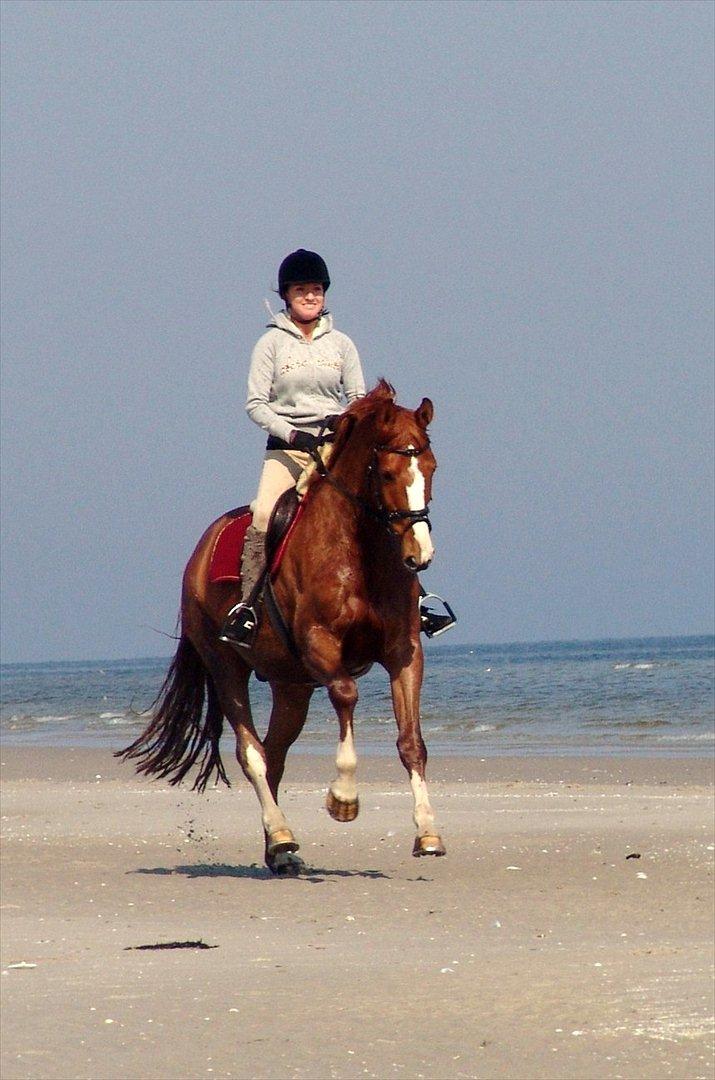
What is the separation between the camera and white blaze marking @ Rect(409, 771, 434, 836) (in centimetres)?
798

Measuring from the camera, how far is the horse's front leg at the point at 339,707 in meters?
7.68

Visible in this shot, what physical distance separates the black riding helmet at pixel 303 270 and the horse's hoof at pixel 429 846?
252cm

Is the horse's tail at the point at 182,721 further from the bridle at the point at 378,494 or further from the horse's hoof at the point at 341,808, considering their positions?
the horse's hoof at the point at 341,808

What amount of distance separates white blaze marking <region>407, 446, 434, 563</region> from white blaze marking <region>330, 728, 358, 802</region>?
86 cm

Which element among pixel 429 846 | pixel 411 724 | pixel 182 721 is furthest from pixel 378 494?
pixel 182 721

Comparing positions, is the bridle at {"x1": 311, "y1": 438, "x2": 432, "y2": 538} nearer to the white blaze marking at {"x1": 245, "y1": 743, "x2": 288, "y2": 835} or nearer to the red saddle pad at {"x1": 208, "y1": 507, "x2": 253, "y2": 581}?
the red saddle pad at {"x1": 208, "y1": 507, "x2": 253, "y2": 581}

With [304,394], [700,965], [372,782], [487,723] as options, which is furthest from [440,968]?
[487,723]

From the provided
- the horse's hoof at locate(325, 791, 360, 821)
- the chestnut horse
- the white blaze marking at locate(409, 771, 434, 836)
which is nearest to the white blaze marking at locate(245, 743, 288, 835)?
the chestnut horse

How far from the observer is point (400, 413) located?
7.86 m

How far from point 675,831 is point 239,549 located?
8.38m

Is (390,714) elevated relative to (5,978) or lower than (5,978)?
lower

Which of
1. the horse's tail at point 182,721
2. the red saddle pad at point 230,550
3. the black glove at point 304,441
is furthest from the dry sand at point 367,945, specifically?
the black glove at point 304,441

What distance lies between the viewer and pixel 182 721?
12523 mm

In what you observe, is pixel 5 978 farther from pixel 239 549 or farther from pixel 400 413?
pixel 400 413
